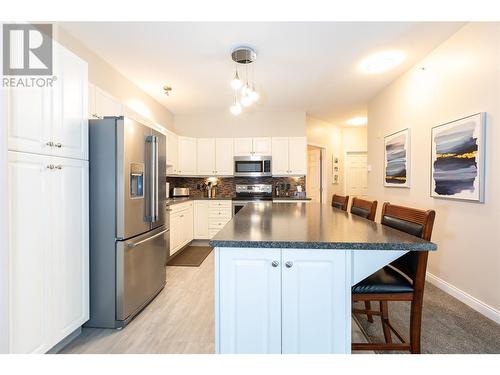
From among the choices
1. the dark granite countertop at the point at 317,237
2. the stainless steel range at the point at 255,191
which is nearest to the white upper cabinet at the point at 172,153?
the stainless steel range at the point at 255,191

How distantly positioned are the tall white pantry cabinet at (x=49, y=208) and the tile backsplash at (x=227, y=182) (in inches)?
129

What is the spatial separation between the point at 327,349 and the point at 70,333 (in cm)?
178

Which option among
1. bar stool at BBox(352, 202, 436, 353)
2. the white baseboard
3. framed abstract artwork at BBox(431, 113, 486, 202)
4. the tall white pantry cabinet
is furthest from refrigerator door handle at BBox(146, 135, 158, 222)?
the white baseboard

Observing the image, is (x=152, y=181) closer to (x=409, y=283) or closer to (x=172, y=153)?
(x=409, y=283)

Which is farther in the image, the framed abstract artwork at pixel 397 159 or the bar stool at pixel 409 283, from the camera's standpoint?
the framed abstract artwork at pixel 397 159

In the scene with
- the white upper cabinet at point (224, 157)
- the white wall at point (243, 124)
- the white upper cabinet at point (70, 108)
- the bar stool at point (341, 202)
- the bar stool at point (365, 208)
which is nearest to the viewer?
the white upper cabinet at point (70, 108)

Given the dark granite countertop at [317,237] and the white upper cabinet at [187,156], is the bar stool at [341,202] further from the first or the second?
the white upper cabinet at [187,156]

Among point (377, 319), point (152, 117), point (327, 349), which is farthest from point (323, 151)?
point (327, 349)

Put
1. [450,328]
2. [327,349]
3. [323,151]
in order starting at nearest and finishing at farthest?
1. [327,349]
2. [450,328]
3. [323,151]

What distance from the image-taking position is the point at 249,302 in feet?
3.98

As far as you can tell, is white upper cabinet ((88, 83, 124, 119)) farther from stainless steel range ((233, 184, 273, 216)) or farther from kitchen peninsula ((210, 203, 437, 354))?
stainless steel range ((233, 184, 273, 216))

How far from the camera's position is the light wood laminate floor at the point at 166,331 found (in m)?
1.77

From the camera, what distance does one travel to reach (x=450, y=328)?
1969mm
